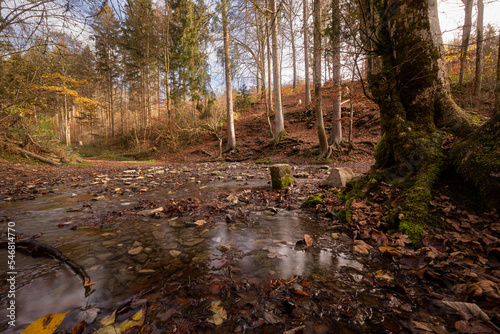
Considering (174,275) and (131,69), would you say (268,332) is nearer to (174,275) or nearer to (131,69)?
(174,275)

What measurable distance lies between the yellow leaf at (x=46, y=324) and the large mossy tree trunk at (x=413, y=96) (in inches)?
137

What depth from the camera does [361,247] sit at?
2160 millimetres

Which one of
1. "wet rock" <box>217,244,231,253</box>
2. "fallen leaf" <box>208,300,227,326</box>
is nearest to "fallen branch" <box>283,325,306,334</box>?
"fallen leaf" <box>208,300,227,326</box>

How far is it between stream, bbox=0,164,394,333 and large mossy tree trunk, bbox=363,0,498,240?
1527mm

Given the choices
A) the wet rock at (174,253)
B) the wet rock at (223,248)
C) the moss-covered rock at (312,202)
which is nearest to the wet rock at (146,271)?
the wet rock at (174,253)

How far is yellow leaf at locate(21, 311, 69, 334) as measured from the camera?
116 centimetres

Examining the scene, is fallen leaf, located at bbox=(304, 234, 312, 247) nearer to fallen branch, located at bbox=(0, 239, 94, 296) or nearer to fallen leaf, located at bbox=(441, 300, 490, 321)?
fallen leaf, located at bbox=(441, 300, 490, 321)

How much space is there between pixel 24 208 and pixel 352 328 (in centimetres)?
528

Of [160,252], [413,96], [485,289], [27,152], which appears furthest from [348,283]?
[27,152]

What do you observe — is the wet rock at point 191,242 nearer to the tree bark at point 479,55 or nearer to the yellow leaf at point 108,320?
the yellow leaf at point 108,320

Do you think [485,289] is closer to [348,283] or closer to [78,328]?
[348,283]

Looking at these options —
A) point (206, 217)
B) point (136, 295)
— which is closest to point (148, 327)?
point (136, 295)

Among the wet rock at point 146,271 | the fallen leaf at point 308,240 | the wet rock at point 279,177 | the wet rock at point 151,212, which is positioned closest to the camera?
the wet rock at point 146,271

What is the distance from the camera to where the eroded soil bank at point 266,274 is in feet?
4.06
